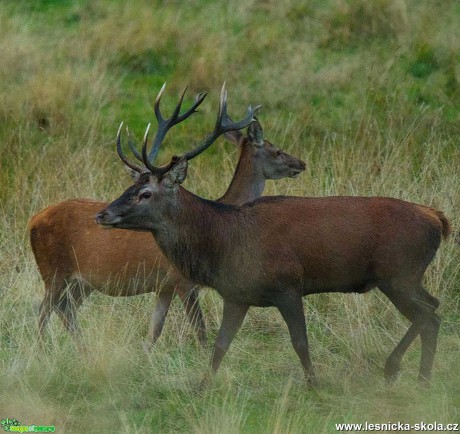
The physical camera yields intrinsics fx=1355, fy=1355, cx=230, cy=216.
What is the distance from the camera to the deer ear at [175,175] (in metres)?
7.71

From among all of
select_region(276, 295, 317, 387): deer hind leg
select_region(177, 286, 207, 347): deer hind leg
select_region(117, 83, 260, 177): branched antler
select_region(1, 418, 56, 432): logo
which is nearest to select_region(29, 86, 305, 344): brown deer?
select_region(177, 286, 207, 347): deer hind leg

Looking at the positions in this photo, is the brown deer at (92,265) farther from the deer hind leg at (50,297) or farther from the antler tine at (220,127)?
the antler tine at (220,127)

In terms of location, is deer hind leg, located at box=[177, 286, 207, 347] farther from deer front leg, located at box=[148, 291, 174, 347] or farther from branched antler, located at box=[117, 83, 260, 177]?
branched antler, located at box=[117, 83, 260, 177]

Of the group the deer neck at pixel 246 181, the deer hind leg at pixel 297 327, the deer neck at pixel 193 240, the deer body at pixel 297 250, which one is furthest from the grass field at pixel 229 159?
the deer neck at pixel 246 181

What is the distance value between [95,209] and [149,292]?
657 millimetres

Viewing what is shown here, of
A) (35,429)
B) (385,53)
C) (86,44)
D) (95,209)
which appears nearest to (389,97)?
(385,53)

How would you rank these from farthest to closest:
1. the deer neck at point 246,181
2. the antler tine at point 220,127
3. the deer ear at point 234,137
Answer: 1. the deer ear at point 234,137
2. the deer neck at point 246,181
3. the antler tine at point 220,127

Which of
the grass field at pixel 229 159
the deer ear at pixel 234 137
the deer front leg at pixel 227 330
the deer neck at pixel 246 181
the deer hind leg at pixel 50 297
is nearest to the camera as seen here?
the grass field at pixel 229 159

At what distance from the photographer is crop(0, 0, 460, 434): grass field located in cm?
732

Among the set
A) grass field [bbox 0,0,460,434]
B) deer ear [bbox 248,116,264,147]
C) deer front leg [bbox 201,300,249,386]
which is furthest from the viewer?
deer ear [bbox 248,116,264,147]

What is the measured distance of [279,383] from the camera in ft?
25.3

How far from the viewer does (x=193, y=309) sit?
871 cm

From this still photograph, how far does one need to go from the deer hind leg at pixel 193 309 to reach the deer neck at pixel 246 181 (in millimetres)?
985

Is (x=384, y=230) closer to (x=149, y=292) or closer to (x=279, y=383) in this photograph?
(x=279, y=383)
